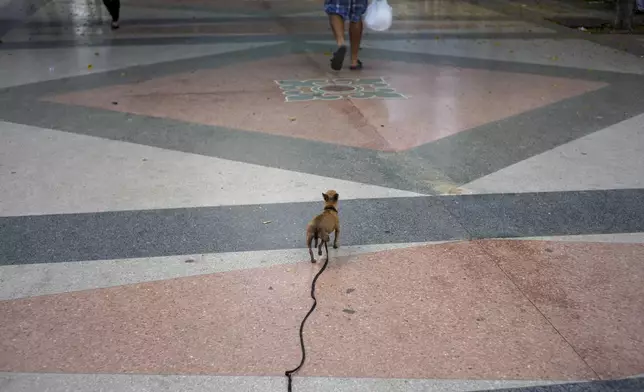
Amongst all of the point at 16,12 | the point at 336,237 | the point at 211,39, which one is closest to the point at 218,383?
the point at 336,237

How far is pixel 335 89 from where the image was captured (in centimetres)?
862

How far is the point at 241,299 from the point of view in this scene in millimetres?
3852

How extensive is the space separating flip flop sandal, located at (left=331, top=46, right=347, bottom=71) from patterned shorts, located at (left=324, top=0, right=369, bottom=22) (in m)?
0.38

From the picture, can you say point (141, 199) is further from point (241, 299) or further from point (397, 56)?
point (397, 56)

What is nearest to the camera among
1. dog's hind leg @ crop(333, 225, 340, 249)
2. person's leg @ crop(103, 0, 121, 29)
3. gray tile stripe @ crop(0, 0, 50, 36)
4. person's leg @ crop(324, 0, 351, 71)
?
dog's hind leg @ crop(333, 225, 340, 249)

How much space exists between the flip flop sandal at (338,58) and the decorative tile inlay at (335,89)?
28 cm

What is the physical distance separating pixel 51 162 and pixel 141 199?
4.18 feet

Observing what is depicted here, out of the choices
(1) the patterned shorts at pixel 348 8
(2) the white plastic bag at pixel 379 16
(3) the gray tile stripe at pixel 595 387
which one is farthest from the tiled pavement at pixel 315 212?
(1) the patterned shorts at pixel 348 8

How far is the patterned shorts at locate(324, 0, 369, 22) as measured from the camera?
8930 mm

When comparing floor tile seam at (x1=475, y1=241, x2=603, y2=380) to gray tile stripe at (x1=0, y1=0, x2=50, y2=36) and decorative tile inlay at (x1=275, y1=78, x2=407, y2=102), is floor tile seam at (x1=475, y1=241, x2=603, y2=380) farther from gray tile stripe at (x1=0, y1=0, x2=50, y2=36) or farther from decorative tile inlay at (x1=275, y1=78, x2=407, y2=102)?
gray tile stripe at (x1=0, y1=0, x2=50, y2=36)

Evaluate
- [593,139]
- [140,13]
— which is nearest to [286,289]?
[593,139]

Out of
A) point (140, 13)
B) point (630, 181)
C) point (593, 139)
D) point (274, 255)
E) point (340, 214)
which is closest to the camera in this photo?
point (274, 255)

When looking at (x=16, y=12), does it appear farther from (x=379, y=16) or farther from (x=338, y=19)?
(x=379, y=16)

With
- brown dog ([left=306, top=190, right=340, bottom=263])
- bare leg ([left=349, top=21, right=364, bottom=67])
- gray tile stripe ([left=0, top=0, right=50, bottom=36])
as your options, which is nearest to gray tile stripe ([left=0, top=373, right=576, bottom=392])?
brown dog ([left=306, top=190, right=340, bottom=263])
